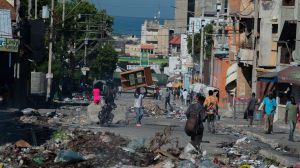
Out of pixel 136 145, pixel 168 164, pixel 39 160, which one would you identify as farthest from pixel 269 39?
pixel 39 160

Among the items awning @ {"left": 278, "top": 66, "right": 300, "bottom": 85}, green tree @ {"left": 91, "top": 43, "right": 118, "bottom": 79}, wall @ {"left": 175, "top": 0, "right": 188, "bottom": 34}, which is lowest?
green tree @ {"left": 91, "top": 43, "right": 118, "bottom": 79}

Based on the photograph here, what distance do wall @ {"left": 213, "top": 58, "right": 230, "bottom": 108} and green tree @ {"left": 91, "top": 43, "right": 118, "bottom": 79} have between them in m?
47.6

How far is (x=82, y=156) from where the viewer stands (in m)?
19.2

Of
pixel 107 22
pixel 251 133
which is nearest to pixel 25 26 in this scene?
pixel 251 133

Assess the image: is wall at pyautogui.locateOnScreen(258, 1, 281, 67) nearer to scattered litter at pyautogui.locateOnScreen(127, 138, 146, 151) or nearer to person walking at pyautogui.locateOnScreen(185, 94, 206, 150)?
scattered litter at pyautogui.locateOnScreen(127, 138, 146, 151)

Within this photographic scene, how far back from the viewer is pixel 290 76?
39.5 m

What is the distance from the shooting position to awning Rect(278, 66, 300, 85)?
38812 millimetres

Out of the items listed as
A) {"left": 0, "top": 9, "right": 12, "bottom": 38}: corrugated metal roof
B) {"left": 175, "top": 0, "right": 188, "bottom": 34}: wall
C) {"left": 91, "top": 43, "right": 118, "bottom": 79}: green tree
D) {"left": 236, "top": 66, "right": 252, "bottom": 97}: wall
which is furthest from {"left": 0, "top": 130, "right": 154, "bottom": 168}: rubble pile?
{"left": 175, "top": 0, "right": 188, "bottom": 34}: wall

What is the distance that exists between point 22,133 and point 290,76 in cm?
1786

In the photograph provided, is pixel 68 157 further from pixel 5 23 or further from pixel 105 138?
pixel 5 23

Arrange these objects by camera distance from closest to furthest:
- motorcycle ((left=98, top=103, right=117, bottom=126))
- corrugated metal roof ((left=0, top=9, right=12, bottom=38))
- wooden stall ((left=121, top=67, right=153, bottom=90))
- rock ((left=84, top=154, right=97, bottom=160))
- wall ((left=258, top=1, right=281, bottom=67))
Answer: rock ((left=84, top=154, right=97, bottom=160))
motorcycle ((left=98, top=103, right=117, bottom=126))
corrugated metal roof ((left=0, top=9, right=12, bottom=38))
wall ((left=258, top=1, right=281, bottom=67))
wooden stall ((left=121, top=67, right=153, bottom=90))

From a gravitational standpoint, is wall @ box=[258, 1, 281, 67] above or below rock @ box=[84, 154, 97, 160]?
above

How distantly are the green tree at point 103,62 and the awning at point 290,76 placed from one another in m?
82.8

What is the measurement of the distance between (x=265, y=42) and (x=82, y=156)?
111ft
